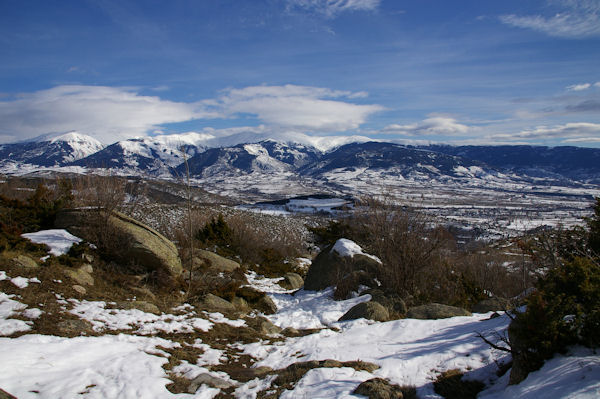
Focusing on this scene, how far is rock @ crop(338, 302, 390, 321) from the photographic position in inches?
392

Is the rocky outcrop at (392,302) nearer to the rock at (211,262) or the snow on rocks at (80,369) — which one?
the snow on rocks at (80,369)

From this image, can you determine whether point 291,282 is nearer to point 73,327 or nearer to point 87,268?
point 87,268

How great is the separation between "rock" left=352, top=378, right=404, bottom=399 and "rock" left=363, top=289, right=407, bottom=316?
18.6 feet

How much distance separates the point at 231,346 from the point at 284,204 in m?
142

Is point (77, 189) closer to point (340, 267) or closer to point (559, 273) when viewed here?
point (340, 267)

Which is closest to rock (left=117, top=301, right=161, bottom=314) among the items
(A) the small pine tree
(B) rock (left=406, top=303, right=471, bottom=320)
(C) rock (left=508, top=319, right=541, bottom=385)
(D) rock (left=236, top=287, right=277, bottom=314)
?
(D) rock (left=236, top=287, right=277, bottom=314)

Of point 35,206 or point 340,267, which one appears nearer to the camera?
point 35,206

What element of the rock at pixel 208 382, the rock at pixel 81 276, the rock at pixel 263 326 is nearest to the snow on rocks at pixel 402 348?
the rock at pixel 263 326

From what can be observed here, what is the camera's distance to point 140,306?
372 inches

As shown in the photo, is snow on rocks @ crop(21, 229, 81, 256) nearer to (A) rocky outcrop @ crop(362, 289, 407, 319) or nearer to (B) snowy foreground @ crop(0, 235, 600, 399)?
(B) snowy foreground @ crop(0, 235, 600, 399)

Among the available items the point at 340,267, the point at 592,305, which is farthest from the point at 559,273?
the point at 340,267

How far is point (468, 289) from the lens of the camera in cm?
1368

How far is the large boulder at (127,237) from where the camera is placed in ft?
38.8

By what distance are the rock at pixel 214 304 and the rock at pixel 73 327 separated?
3.69 meters
